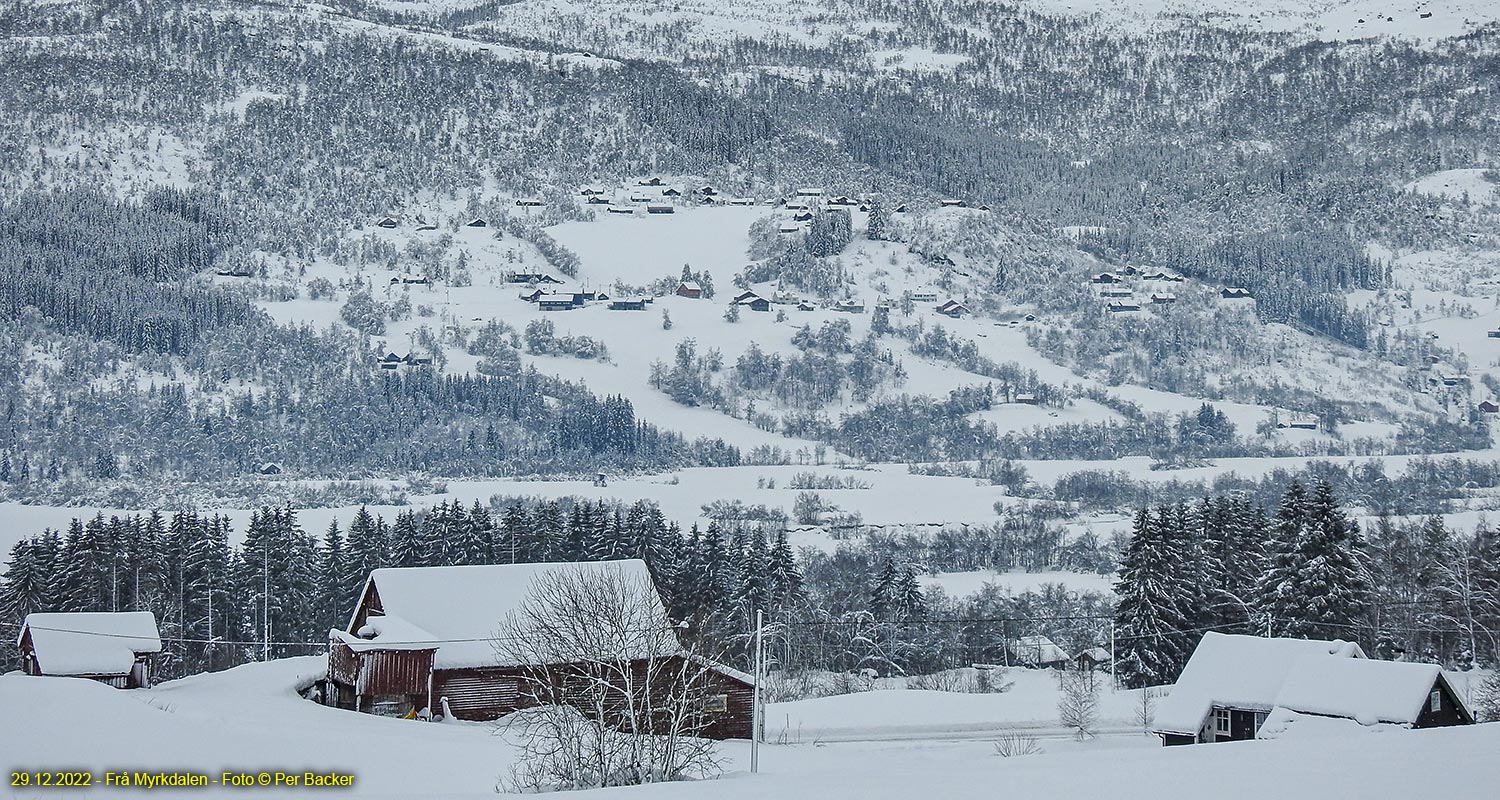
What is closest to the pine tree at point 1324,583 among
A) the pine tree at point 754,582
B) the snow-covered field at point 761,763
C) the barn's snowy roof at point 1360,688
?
the barn's snowy roof at point 1360,688

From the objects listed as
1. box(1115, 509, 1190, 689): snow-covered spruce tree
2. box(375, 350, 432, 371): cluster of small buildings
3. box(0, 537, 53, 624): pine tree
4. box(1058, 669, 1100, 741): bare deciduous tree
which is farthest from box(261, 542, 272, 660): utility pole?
box(375, 350, 432, 371): cluster of small buildings

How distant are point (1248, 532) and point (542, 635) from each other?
46.5m

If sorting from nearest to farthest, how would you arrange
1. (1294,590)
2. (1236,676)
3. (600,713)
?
(600,713) < (1236,676) < (1294,590)

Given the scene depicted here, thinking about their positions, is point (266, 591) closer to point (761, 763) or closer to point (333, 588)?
point (333, 588)

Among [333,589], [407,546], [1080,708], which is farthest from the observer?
[333,589]

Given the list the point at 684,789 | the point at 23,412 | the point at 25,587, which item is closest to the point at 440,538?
the point at 25,587

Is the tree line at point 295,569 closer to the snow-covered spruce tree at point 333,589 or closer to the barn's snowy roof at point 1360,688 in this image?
the snow-covered spruce tree at point 333,589

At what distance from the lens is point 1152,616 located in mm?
63906

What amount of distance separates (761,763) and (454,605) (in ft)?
56.8

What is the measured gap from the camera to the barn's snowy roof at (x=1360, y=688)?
43531mm

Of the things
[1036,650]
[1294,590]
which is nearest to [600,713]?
[1294,590]

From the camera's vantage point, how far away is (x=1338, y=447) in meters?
191

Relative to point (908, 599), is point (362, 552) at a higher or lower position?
higher

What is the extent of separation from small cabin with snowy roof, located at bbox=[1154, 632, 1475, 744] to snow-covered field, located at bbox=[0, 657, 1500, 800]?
15.7 m
